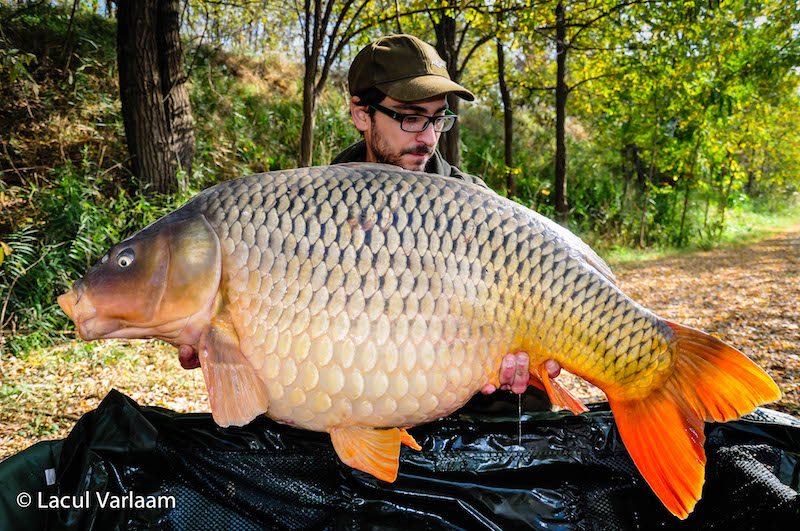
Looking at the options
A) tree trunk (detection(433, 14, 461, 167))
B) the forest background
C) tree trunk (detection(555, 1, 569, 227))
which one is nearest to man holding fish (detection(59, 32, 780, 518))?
the forest background

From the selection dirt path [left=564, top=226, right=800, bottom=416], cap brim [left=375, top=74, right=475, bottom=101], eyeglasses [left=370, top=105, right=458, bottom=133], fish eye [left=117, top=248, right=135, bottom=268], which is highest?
cap brim [left=375, top=74, right=475, bottom=101]

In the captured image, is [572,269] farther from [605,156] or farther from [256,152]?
[605,156]

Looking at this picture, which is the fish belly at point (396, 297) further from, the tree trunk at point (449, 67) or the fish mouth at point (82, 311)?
the tree trunk at point (449, 67)

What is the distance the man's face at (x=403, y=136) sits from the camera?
5.44ft

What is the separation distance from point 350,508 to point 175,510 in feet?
1.31

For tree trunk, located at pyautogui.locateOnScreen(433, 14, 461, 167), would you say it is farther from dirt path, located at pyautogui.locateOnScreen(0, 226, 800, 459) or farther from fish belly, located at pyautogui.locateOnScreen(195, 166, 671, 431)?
fish belly, located at pyautogui.locateOnScreen(195, 166, 671, 431)

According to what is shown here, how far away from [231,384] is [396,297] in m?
0.34

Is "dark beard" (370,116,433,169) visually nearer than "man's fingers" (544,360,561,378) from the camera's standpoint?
No

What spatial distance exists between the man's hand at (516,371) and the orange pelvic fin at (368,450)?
9.2 inches

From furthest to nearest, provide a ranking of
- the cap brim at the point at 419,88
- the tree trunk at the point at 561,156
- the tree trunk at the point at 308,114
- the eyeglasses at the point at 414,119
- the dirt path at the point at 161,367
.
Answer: the tree trunk at the point at 561,156, the tree trunk at the point at 308,114, the dirt path at the point at 161,367, the eyeglasses at the point at 414,119, the cap brim at the point at 419,88

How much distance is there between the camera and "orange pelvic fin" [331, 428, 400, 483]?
40.4 inches

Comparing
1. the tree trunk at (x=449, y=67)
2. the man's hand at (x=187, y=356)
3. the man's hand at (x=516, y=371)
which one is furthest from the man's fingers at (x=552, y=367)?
the tree trunk at (x=449, y=67)

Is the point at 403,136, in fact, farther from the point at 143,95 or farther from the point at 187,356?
the point at 143,95

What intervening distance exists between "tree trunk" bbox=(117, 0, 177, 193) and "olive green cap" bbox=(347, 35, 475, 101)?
2.36 metres
